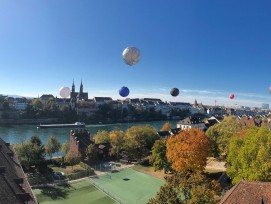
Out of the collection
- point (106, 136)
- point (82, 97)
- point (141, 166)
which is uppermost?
point (82, 97)

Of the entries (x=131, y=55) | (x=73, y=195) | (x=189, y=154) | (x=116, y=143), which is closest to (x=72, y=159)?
(x=116, y=143)

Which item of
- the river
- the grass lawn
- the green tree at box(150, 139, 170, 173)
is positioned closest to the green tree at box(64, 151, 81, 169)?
the grass lawn

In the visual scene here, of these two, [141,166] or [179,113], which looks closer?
[141,166]

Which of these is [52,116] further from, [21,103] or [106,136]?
[106,136]

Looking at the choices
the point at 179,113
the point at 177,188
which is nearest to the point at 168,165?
the point at 177,188

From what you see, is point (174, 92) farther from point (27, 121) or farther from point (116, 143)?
point (27, 121)

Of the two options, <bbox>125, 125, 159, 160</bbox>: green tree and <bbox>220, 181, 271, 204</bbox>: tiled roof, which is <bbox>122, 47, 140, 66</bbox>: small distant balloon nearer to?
<bbox>220, 181, 271, 204</bbox>: tiled roof

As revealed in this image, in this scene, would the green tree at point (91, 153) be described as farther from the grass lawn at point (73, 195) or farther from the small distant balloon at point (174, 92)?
the small distant balloon at point (174, 92)
